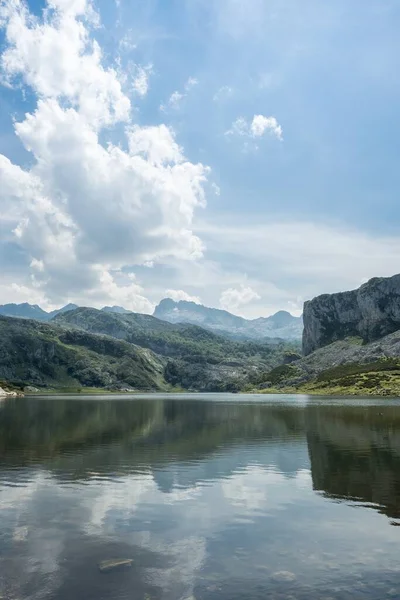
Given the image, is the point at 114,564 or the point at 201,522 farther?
the point at 201,522

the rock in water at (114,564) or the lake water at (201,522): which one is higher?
the rock in water at (114,564)

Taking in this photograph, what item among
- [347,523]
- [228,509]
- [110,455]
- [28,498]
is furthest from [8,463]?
[347,523]

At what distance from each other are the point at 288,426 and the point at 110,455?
5101 centimetres

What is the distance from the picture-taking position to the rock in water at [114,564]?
24425mm

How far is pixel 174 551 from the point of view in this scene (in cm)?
2736

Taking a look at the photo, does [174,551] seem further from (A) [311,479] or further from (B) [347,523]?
(A) [311,479]

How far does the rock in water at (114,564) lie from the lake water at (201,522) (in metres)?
0.30

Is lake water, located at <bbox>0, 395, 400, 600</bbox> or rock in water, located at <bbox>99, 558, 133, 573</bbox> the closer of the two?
lake water, located at <bbox>0, 395, 400, 600</bbox>

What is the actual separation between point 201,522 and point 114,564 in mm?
9652

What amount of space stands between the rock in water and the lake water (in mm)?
298

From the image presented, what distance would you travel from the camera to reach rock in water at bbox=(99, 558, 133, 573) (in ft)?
80.1

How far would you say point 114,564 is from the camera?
2498 centimetres

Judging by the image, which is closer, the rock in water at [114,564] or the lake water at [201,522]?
the lake water at [201,522]

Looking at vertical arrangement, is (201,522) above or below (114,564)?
below
